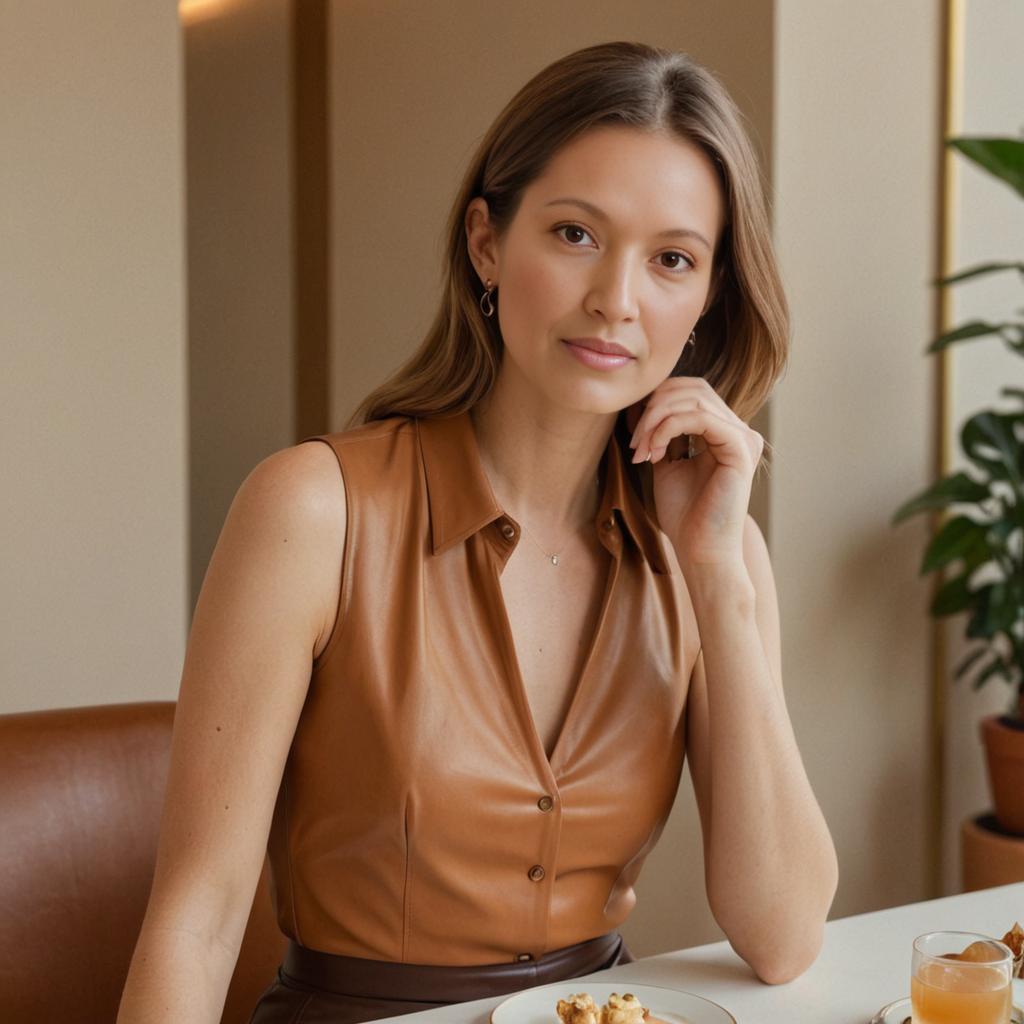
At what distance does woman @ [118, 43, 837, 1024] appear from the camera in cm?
139

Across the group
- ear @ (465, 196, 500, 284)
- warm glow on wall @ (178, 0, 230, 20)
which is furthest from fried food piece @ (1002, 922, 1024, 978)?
warm glow on wall @ (178, 0, 230, 20)

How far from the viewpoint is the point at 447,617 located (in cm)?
151

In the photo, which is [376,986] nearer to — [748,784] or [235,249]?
[748,784]

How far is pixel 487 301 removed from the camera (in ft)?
5.41

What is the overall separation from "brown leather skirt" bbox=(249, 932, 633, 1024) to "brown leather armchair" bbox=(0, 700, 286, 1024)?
196 mm

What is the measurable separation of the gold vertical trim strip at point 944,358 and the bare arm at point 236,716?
2208mm

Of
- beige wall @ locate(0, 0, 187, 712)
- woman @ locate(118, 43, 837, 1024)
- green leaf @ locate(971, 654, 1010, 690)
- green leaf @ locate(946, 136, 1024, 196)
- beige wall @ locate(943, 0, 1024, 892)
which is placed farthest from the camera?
beige wall @ locate(943, 0, 1024, 892)

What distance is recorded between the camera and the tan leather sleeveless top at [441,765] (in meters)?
1.45

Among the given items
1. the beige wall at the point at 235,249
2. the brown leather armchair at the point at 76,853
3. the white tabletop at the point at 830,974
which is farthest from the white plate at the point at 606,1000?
the beige wall at the point at 235,249

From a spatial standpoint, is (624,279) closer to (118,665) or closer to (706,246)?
(706,246)

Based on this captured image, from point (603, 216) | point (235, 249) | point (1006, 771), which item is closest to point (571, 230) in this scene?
point (603, 216)

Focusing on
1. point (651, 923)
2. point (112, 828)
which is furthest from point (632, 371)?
point (651, 923)

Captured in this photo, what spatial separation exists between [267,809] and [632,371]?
59 cm

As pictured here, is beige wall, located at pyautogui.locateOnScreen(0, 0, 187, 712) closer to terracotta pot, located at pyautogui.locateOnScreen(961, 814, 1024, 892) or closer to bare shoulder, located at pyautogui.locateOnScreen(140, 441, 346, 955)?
bare shoulder, located at pyautogui.locateOnScreen(140, 441, 346, 955)
